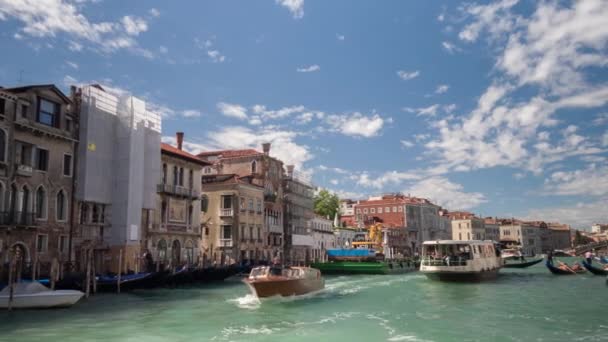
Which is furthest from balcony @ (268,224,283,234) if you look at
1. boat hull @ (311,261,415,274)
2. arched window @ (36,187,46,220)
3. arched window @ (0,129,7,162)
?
arched window @ (0,129,7,162)

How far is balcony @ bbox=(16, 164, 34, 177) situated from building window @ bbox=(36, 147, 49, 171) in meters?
0.74

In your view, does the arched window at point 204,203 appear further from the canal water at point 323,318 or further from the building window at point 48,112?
the building window at point 48,112

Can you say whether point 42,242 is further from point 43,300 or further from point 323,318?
point 323,318

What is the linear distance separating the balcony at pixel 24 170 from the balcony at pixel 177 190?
8.00m

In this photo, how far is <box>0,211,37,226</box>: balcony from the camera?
19875 mm

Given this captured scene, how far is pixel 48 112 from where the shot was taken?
22.6 metres

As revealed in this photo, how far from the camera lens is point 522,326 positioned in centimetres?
1387

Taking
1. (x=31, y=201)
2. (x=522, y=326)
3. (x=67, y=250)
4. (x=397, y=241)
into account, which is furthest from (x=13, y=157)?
(x=397, y=241)

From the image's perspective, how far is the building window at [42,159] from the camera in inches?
869

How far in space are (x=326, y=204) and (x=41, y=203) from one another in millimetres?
44092

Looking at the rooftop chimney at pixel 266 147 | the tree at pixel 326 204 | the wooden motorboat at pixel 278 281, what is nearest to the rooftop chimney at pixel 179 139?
the rooftop chimney at pixel 266 147

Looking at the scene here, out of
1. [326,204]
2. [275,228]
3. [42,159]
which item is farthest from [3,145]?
[326,204]

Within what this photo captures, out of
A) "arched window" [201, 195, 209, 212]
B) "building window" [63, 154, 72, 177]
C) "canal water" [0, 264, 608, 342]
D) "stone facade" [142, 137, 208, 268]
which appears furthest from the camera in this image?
"arched window" [201, 195, 209, 212]

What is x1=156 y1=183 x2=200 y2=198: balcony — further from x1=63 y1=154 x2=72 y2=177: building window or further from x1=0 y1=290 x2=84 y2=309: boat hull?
x1=0 y1=290 x2=84 y2=309: boat hull
